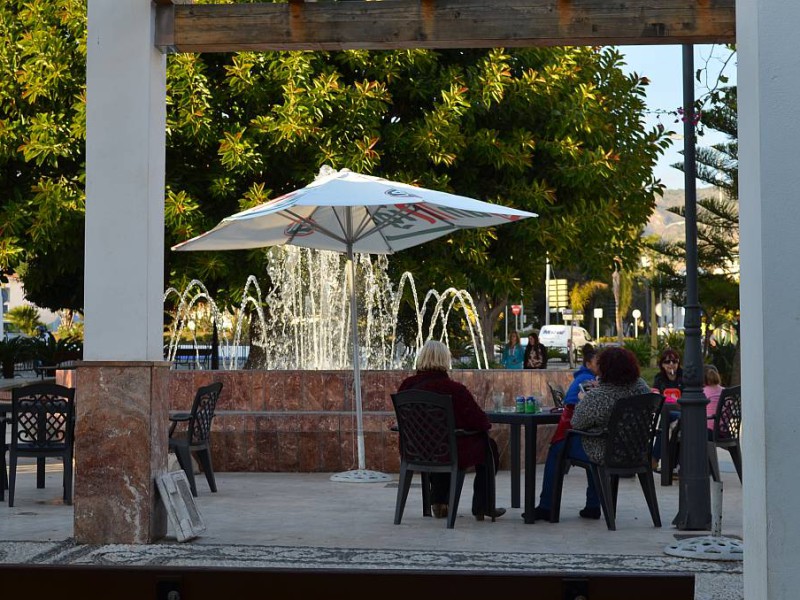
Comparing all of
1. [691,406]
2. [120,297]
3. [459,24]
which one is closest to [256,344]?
[691,406]

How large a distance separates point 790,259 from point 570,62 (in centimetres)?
1795

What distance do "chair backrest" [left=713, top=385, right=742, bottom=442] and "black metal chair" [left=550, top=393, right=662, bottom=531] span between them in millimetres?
2294

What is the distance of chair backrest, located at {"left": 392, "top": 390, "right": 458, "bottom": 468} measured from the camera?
29.8 ft

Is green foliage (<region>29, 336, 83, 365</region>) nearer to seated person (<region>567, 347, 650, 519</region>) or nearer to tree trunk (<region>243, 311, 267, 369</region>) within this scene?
tree trunk (<region>243, 311, 267, 369</region>)

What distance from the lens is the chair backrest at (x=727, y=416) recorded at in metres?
11.4

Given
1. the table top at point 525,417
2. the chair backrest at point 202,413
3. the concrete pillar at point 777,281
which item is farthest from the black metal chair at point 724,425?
the concrete pillar at point 777,281

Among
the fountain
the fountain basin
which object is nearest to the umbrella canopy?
the fountain basin

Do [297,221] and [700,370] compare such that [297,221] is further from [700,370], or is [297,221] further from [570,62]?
[570,62]

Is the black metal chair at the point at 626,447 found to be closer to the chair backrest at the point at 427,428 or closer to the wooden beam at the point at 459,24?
the chair backrest at the point at 427,428

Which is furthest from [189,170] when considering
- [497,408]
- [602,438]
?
[602,438]

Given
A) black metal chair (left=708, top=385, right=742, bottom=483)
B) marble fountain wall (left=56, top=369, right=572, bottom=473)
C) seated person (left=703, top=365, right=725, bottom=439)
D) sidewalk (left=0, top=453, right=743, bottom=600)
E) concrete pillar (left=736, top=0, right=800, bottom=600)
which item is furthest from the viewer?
marble fountain wall (left=56, top=369, right=572, bottom=473)

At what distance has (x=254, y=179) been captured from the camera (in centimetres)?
1944

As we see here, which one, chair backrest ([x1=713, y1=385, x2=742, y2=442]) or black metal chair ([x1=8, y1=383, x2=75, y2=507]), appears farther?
chair backrest ([x1=713, y1=385, x2=742, y2=442])

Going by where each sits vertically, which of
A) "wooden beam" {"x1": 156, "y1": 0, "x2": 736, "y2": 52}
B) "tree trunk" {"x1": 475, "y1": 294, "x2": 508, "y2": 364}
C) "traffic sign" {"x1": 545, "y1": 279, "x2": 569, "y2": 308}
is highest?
"traffic sign" {"x1": 545, "y1": 279, "x2": 569, "y2": 308}
